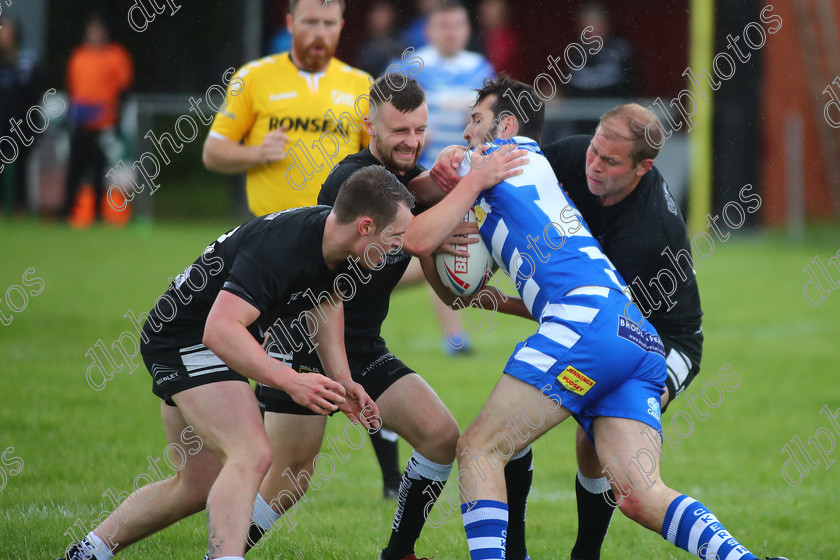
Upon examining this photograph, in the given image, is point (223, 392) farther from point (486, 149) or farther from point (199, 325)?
Result: point (486, 149)

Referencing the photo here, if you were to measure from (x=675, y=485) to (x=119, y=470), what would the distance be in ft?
10.6

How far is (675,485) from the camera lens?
5.79 meters

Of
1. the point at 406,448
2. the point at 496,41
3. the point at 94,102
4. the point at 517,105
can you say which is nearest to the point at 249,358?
the point at 517,105

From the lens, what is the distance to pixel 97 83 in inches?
626

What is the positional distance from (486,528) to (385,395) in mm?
804

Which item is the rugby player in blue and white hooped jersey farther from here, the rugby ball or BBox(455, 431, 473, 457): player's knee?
the rugby ball

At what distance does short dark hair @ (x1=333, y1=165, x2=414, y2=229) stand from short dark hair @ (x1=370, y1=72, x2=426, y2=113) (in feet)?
1.86

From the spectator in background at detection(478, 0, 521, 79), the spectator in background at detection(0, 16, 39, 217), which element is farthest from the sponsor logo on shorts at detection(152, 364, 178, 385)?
the spectator in background at detection(0, 16, 39, 217)

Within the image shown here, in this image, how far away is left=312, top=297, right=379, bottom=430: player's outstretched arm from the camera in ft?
12.2

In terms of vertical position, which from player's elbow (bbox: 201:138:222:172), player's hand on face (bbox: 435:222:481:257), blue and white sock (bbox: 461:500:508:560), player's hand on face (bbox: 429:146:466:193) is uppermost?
player's hand on face (bbox: 429:146:466:193)

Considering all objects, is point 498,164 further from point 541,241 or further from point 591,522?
point 591,522

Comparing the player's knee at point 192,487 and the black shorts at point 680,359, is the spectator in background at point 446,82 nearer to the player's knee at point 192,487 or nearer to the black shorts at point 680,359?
the black shorts at point 680,359

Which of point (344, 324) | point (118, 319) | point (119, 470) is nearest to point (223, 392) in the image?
point (344, 324)

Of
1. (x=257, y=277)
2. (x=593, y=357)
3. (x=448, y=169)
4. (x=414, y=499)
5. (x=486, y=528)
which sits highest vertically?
(x=448, y=169)
